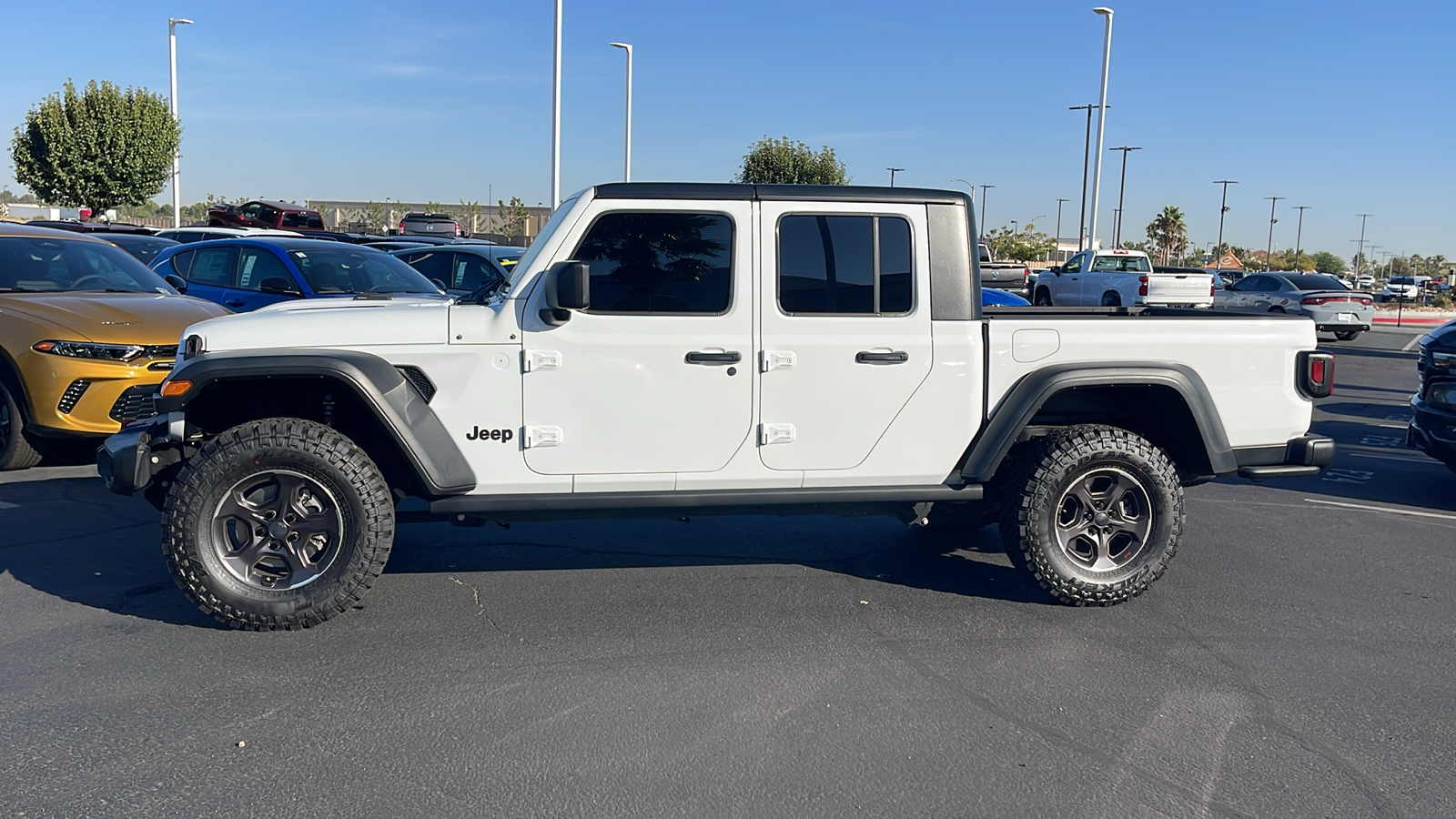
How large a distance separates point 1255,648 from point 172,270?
10.5 m

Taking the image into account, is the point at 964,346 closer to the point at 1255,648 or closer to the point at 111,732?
the point at 1255,648

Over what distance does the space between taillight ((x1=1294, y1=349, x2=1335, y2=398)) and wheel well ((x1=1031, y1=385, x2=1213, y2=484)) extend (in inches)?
23.5

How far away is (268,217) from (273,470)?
92.7 ft

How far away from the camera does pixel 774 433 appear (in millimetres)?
4965

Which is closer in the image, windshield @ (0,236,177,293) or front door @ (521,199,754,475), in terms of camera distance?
front door @ (521,199,754,475)

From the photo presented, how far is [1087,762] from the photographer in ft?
12.0

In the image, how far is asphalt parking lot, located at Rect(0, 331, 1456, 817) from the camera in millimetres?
3408

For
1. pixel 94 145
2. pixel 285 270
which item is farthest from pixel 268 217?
pixel 285 270

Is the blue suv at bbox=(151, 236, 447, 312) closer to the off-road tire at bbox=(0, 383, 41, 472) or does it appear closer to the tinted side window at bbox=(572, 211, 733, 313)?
the off-road tire at bbox=(0, 383, 41, 472)

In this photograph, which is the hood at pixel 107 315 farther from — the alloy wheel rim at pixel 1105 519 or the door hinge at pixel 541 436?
the alloy wheel rim at pixel 1105 519

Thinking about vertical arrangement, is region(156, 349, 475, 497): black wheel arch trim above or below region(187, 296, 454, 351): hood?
below

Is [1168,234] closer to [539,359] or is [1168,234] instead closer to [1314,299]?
[1314,299]

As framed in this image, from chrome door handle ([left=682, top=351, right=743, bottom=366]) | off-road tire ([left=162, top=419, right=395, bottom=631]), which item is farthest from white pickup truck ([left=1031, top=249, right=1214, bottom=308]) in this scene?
off-road tire ([left=162, top=419, right=395, bottom=631])

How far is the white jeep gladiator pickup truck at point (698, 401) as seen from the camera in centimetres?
467
